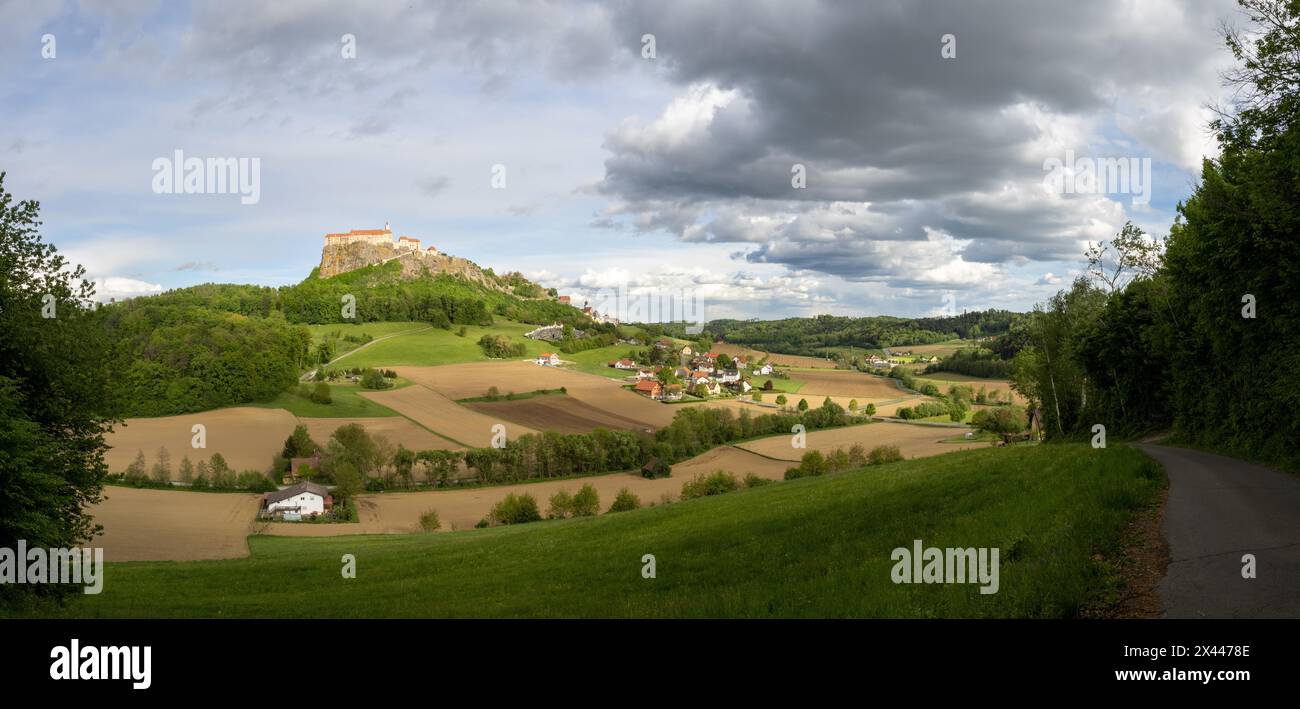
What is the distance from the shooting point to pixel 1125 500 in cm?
1380

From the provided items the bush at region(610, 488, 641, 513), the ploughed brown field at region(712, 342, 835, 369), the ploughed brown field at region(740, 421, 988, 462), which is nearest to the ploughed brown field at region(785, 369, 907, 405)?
the ploughed brown field at region(712, 342, 835, 369)

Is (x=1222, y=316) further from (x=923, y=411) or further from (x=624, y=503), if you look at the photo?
(x=923, y=411)

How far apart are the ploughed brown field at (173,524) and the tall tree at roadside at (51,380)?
1588cm

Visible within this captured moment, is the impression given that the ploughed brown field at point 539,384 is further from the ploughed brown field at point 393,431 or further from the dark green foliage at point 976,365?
the dark green foliage at point 976,365

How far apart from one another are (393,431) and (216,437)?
17509 millimetres

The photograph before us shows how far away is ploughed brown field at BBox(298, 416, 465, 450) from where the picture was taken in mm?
74438

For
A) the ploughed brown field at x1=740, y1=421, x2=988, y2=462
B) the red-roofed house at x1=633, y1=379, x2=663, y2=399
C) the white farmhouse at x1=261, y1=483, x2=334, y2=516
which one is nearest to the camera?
the white farmhouse at x1=261, y1=483, x2=334, y2=516

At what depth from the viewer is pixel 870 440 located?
85062 millimetres

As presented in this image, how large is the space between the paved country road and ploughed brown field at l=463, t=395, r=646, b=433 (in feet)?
226

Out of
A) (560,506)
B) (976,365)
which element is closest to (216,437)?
(560,506)

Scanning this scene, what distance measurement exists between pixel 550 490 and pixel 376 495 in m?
16.0

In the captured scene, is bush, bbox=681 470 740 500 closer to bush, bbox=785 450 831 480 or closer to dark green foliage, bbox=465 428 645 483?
bush, bbox=785 450 831 480

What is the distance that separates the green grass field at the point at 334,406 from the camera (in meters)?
86.8
